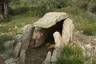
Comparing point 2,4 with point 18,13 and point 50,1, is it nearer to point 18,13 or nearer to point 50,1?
point 18,13

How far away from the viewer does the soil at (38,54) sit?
30.7 feet

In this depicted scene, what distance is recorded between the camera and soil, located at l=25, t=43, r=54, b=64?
369 inches

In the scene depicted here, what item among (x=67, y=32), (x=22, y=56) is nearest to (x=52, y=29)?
(x=67, y=32)

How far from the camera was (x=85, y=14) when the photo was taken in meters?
24.3

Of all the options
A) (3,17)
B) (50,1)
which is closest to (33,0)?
(50,1)

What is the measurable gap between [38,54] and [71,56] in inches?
73.6

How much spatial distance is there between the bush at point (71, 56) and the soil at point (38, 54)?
1.03m

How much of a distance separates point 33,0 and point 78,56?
1259 inches

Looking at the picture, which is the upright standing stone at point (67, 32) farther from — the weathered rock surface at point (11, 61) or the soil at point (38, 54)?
the weathered rock surface at point (11, 61)

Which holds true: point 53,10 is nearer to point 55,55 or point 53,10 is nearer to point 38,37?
point 38,37

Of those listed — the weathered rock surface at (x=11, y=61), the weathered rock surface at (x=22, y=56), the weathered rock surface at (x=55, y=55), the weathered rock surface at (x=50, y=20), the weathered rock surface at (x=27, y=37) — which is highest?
the weathered rock surface at (x=50, y=20)

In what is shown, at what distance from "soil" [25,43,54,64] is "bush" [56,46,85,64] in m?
1.03

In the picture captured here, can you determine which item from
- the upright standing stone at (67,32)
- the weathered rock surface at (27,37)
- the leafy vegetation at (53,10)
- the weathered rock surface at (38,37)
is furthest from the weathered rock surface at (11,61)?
the leafy vegetation at (53,10)

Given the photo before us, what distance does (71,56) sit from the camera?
8.49 metres
